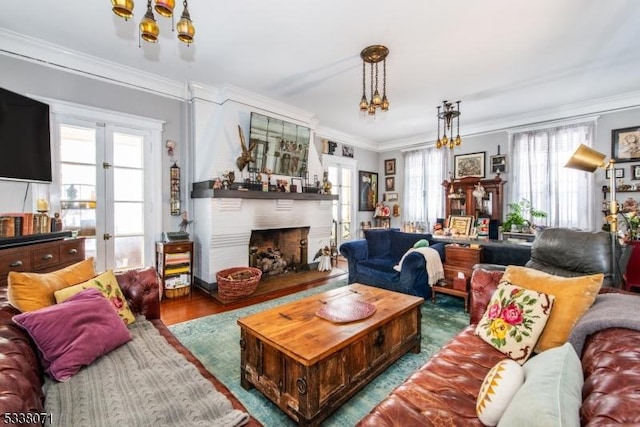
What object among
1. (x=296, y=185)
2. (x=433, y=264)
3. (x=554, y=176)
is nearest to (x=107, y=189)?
(x=296, y=185)

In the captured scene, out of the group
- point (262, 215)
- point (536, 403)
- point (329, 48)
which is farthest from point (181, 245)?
point (536, 403)

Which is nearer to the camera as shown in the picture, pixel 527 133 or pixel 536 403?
pixel 536 403

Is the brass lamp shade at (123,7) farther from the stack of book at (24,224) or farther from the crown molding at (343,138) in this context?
the crown molding at (343,138)

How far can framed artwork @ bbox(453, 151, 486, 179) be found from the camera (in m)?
5.55

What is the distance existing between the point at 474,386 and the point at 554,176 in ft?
16.3

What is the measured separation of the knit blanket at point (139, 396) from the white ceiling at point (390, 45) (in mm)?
2659

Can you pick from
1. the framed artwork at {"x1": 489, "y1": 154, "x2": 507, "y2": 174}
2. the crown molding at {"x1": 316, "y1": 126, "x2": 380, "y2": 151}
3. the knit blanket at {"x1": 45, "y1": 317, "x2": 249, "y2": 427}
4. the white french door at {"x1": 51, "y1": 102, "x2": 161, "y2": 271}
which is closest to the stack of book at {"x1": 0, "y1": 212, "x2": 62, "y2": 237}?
the white french door at {"x1": 51, "y1": 102, "x2": 161, "y2": 271}

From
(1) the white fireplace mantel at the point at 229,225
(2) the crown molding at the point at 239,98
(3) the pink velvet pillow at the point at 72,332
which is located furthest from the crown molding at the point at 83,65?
(3) the pink velvet pillow at the point at 72,332

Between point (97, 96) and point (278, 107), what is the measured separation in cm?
233

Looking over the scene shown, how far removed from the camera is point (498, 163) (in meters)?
5.33

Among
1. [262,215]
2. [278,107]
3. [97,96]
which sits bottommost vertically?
[262,215]

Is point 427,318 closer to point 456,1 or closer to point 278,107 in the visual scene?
point 456,1

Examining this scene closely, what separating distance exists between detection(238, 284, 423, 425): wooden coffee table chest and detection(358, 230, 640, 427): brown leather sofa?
41 centimetres

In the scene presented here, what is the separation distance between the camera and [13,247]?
2.22 metres
